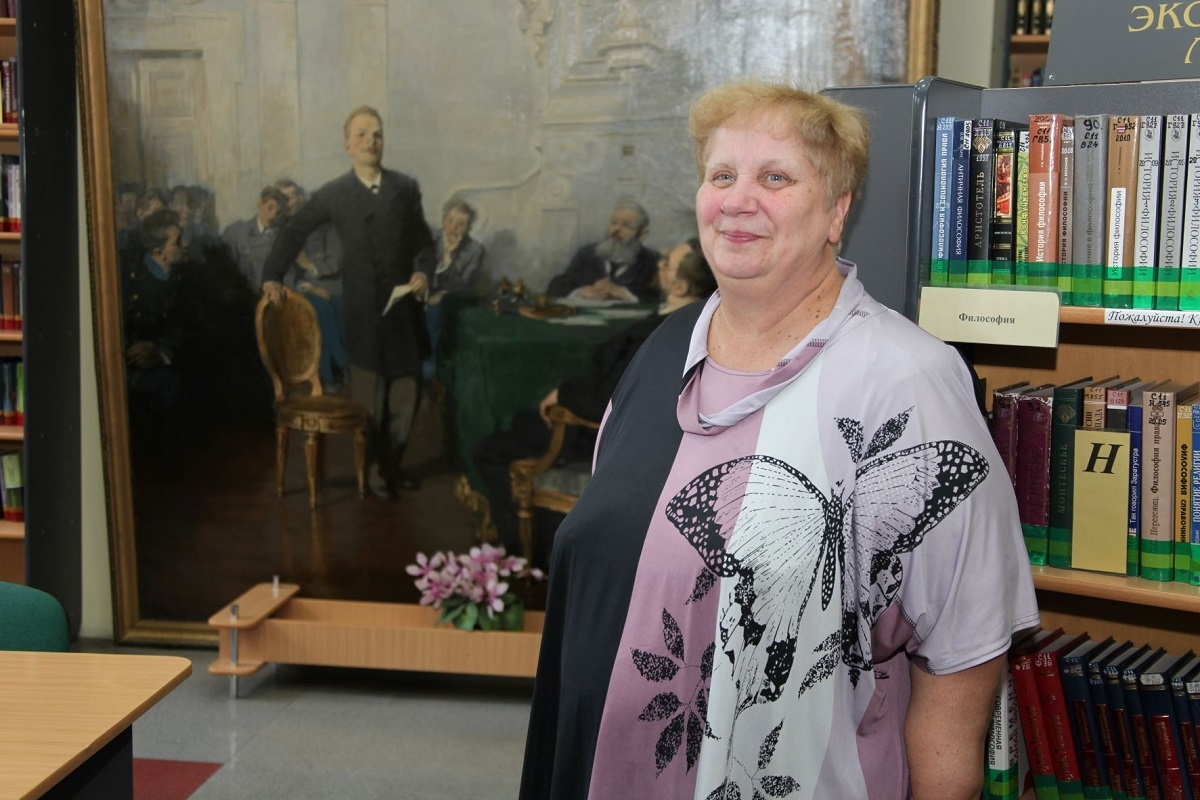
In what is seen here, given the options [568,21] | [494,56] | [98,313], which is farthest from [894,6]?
[98,313]

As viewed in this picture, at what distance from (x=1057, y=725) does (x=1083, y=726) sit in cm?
4

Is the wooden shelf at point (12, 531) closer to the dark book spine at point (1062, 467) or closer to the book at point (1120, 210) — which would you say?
the dark book spine at point (1062, 467)

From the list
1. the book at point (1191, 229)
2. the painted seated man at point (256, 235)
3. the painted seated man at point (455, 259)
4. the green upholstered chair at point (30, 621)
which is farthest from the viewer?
the painted seated man at point (256, 235)

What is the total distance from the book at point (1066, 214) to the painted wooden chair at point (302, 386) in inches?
112

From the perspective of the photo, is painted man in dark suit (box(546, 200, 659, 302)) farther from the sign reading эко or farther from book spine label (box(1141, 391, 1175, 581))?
book spine label (box(1141, 391, 1175, 581))

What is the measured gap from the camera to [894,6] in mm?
3736

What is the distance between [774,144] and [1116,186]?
57 centimetres

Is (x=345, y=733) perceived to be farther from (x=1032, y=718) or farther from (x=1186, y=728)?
(x=1186, y=728)

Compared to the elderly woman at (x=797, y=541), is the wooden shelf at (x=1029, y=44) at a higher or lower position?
higher

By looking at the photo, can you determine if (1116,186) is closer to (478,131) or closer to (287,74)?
(478,131)

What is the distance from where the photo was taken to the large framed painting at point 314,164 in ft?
12.8

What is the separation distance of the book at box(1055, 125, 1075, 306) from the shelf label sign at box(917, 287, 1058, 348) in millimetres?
46

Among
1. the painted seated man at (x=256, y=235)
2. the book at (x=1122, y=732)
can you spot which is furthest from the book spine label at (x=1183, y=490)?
the painted seated man at (x=256, y=235)

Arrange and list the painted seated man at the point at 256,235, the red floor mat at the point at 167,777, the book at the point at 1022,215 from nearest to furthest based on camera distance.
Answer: the book at the point at 1022,215, the red floor mat at the point at 167,777, the painted seated man at the point at 256,235
